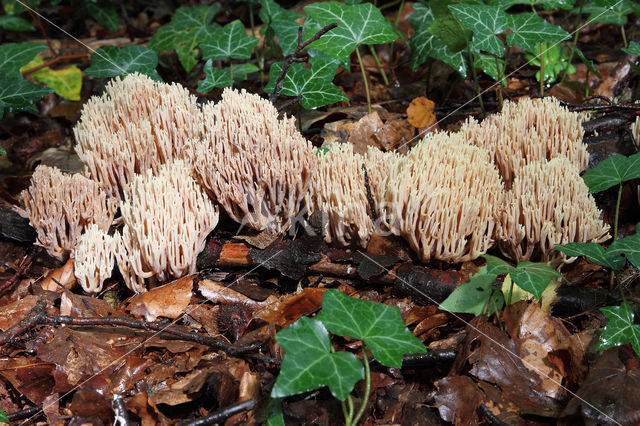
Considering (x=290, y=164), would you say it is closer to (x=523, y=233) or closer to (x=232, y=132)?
(x=232, y=132)

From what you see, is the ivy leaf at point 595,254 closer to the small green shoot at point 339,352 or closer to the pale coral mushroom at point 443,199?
the pale coral mushroom at point 443,199

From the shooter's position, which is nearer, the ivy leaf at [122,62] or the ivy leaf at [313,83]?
the ivy leaf at [313,83]

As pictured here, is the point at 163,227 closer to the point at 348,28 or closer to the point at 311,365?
the point at 311,365

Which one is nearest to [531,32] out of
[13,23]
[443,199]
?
[443,199]

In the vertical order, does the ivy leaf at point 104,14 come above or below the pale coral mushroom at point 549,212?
above

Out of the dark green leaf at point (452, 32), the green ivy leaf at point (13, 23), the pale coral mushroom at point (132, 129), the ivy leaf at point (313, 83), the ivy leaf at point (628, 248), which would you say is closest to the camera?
the ivy leaf at point (628, 248)

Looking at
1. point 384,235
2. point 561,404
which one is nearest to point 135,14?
point 384,235

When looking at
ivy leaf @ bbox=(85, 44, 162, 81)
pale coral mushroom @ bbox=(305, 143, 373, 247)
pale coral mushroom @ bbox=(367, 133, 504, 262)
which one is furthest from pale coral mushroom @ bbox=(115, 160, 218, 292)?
ivy leaf @ bbox=(85, 44, 162, 81)

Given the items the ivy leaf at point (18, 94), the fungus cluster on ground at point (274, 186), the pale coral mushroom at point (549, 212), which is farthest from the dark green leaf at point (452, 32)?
the ivy leaf at point (18, 94)
